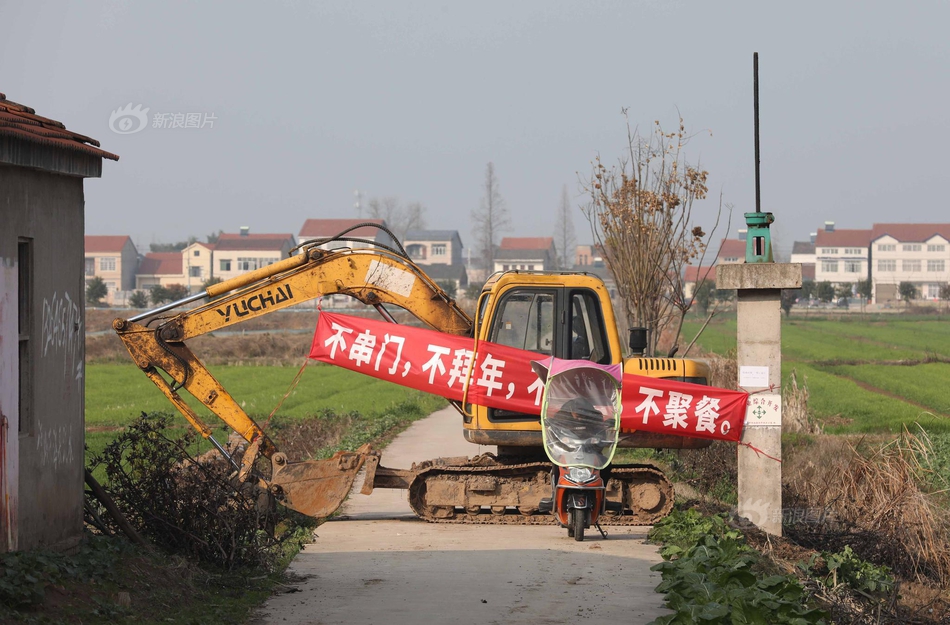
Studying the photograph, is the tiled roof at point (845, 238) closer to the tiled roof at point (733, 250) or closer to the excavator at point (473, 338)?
the tiled roof at point (733, 250)

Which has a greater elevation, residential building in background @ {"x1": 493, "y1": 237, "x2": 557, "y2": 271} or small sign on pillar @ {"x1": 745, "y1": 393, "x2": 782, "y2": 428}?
residential building in background @ {"x1": 493, "y1": 237, "x2": 557, "y2": 271}

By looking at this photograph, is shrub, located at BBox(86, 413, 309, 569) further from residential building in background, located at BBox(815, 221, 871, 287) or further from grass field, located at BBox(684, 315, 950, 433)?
residential building in background, located at BBox(815, 221, 871, 287)

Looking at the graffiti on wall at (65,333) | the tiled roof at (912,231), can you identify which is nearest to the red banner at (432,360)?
the graffiti on wall at (65,333)

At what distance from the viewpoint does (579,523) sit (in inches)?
463

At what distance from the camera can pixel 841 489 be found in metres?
13.4

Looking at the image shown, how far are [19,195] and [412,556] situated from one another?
17.4 feet

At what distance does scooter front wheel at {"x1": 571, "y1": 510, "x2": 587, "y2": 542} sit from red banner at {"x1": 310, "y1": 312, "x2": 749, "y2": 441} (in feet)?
4.51

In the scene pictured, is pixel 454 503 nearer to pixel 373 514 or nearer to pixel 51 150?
pixel 373 514

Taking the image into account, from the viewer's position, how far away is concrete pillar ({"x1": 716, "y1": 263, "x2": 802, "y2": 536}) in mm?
11898

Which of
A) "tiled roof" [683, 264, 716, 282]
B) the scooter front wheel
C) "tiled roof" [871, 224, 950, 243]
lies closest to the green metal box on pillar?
the scooter front wheel

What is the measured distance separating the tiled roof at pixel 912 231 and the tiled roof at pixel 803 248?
22.4 meters

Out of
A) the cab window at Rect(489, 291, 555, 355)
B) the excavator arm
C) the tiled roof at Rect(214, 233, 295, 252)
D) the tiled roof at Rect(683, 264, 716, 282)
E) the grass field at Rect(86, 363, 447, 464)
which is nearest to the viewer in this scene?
the cab window at Rect(489, 291, 555, 355)

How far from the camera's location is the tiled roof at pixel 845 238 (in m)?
132

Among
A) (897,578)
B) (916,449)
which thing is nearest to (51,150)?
(897,578)
